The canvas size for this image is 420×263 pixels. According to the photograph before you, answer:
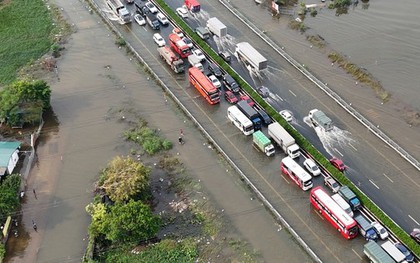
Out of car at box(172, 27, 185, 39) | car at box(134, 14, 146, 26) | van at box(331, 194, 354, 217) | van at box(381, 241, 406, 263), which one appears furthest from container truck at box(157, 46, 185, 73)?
van at box(381, 241, 406, 263)

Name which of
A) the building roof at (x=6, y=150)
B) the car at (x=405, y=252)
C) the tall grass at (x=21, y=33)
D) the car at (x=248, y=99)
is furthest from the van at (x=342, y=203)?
the tall grass at (x=21, y=33)

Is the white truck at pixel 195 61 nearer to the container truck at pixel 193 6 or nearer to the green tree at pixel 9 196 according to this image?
the container truck at pixel 193 6

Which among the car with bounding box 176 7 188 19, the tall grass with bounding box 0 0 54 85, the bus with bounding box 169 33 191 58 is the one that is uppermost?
the car with bounding box 176 7 188 19

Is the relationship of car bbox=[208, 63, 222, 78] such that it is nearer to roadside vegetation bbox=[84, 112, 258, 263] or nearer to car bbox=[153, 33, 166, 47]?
car bbox=[153, 33, 166, 47]

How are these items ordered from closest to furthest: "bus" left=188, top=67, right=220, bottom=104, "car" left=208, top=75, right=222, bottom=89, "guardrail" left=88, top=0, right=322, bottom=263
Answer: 1. "guardrail" left=88, top=0, right=322, bottom=263
2. "bus" left=188, top=67, right=220, bottom=104
3. "car" left=208, top=75, right=222, bottom=89

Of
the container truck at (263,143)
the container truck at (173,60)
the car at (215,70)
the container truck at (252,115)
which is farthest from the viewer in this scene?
the container truck at (173,60)

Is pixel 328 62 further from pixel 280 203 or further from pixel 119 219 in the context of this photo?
pixel 119 219
